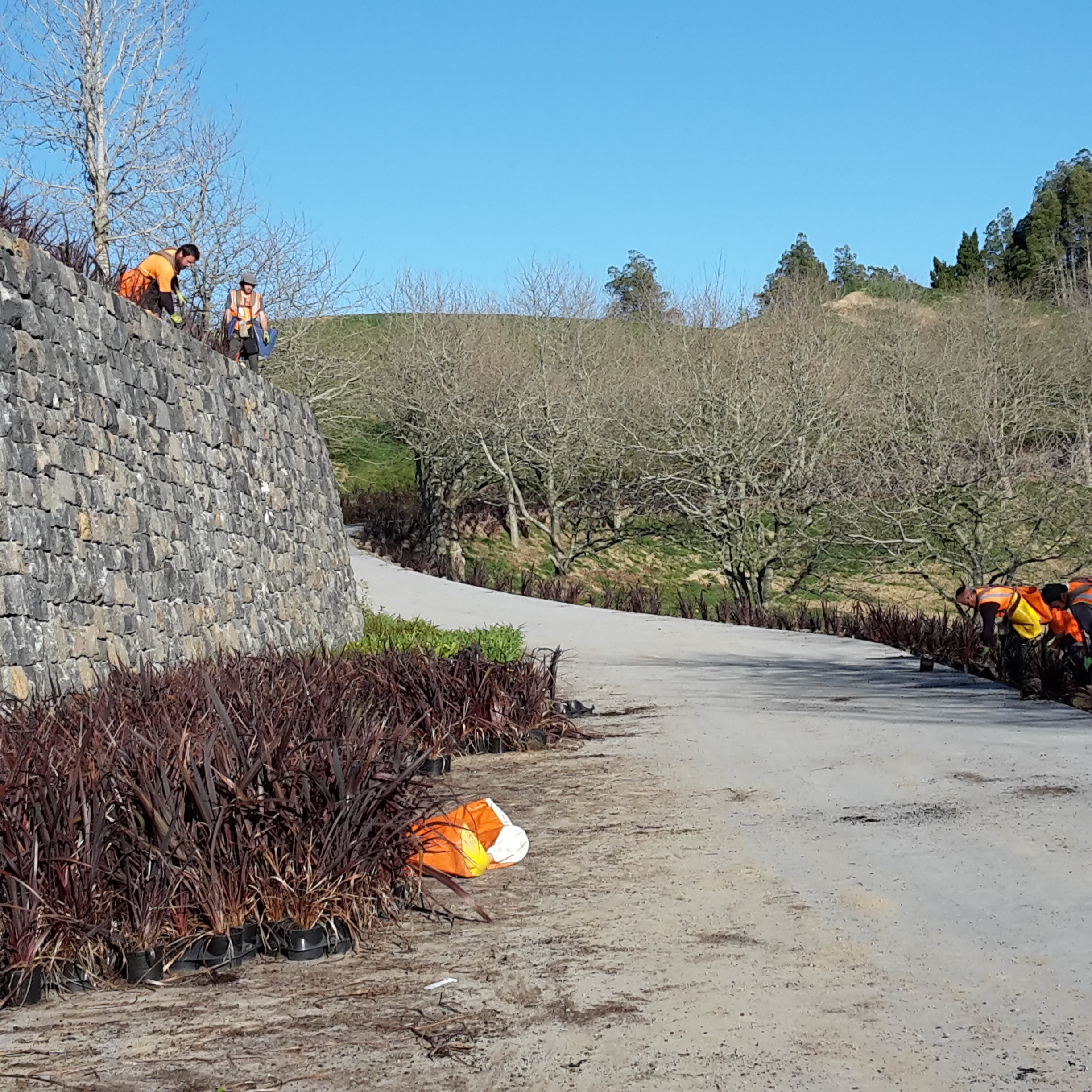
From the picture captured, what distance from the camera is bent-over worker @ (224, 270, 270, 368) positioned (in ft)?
51.7

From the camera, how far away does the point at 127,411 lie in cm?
1069

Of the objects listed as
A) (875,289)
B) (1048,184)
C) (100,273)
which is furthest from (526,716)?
(1048,184)

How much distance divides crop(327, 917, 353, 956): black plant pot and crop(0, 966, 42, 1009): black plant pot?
993 millimetres

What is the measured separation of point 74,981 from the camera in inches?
179

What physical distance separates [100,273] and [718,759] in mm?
6673

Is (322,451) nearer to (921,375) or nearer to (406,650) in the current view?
(406,650)

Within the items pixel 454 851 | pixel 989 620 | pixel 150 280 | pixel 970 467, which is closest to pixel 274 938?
pixel 454 851

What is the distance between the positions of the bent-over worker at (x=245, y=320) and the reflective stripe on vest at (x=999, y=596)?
8671 mm

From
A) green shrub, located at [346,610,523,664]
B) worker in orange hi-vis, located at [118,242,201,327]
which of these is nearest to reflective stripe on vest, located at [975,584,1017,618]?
green shrub, located at [346,610,523,664]

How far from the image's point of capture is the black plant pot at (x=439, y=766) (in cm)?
830

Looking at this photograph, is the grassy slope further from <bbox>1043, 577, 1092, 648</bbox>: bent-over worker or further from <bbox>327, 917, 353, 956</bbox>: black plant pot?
<bbox>327, 917, 353, 956</bbox>: black plant pot

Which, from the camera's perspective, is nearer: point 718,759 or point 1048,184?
point 718,759

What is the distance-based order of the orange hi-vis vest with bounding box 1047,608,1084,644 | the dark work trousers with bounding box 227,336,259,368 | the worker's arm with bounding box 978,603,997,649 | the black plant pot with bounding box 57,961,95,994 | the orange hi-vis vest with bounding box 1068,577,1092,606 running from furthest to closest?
the dark work trousers with bounding box 227,336,259,368 → the worker's arm with bounding box 978,603,997,649 → the orange hi-vis vest with bounding box 1047,608,1084,644 → the orange hi-vis vest with bounding box 1068,577,1092,606 → the black plant pot with bounding box 57,961,95,994

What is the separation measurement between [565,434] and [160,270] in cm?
2105
